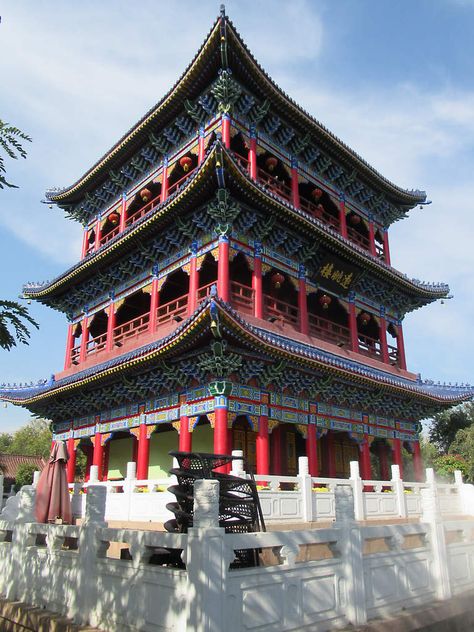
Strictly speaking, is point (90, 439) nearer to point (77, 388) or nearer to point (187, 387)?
point (77, 388)

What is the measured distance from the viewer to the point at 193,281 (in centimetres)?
1415

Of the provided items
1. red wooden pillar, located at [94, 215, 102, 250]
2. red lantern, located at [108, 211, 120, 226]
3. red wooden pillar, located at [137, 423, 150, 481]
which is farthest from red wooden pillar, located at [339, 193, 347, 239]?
red wooden pillar, located at [137, 423, 150, 481]

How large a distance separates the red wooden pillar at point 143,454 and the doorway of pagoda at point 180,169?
24.6ft

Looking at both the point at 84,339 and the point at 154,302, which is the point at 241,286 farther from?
the point at 84,339

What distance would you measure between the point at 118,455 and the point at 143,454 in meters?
5.25

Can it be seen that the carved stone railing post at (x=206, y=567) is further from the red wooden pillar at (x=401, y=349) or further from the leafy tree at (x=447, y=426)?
the leafy tree at (x=447, y=426)

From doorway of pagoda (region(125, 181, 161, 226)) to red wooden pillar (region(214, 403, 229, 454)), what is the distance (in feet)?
29.6

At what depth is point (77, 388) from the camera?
15773 millimetres

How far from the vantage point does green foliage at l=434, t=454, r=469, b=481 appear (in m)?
25.3

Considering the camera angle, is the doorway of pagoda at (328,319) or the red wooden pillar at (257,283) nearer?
the red wooden pillar at (257,283)

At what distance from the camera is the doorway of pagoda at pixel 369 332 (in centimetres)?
1776

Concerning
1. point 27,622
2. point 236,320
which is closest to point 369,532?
point 27,622

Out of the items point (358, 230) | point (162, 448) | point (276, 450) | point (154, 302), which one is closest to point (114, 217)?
point (154, 302)

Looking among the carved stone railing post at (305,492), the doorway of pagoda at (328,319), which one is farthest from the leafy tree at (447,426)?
the carved stone railing post at (305,492)
